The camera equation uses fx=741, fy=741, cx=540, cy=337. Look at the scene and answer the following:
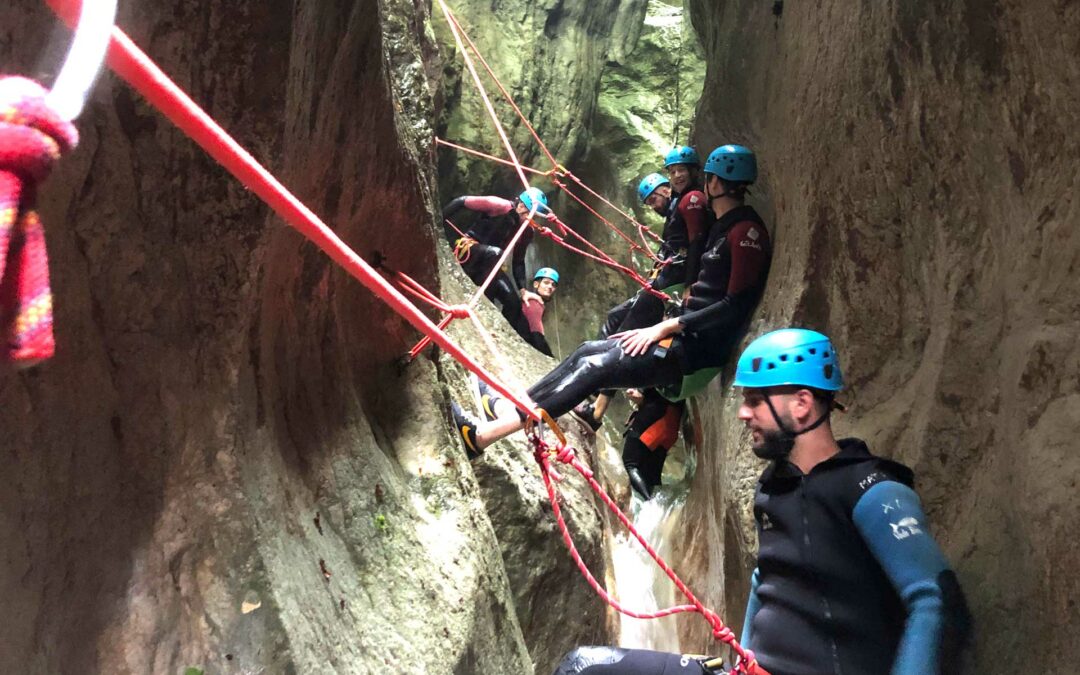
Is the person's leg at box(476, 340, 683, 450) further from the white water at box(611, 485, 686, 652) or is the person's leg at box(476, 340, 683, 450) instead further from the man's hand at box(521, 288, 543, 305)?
the man's hand at box(521, 288, 543, 305)

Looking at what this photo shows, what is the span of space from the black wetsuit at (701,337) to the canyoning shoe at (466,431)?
0.37 metres

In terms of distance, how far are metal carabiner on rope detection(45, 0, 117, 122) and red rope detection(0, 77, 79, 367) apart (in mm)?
15

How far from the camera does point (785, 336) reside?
102 inches

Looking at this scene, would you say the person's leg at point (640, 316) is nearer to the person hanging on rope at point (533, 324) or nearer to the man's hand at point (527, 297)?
the person hanging on rope at point (533, 324)

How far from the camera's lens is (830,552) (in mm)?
2164

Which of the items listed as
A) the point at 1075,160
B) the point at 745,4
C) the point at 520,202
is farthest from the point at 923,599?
the point at 520,202

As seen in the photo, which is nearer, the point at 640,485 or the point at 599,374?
the point at 599,374

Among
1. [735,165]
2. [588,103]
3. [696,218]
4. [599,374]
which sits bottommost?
[599,374]

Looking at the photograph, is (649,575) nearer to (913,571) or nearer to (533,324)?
(533,324)

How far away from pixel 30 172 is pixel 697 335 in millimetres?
3621

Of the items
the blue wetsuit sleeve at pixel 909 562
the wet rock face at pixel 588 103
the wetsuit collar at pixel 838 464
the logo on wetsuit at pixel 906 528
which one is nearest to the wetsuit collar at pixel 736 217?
the wetsuit collar at pixel 838 464

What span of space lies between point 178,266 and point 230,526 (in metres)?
0.69

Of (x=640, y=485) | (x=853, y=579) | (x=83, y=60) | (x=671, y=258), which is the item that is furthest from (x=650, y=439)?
(x=83, y=60)

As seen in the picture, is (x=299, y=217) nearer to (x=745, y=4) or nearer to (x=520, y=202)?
(x=745, y=4)
